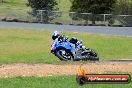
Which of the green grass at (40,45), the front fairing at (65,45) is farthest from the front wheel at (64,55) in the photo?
the green grass at (40,45)

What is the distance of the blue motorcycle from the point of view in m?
16.3

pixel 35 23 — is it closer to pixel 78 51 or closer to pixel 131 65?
pixel 78 51

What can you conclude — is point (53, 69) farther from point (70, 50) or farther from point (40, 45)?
point (40, 45)

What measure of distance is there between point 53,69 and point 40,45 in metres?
15.9

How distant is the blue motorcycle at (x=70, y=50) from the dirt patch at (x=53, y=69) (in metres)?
3.34

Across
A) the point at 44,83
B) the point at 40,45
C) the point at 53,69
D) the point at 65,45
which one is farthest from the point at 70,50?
the point at 40,45

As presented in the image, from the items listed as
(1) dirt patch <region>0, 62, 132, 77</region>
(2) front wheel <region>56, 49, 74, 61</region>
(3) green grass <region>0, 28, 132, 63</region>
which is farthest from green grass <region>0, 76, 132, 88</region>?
(3) green grass <region>0, 28, 132, 63</region>

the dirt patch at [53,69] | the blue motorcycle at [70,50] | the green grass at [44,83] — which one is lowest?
the blue motorcycle at [70,50]

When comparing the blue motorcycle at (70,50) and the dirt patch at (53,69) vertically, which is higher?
the dirt patch at (53,69)

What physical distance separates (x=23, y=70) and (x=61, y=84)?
10.3 ft

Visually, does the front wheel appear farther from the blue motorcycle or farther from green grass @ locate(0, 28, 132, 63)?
green grass @ locate(0, 28, 132, 63)

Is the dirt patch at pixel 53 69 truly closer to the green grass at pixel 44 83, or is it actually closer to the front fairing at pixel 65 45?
the green grass at pixel 44 83

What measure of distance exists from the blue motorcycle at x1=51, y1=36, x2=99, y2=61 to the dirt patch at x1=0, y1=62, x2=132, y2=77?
3.34 meters

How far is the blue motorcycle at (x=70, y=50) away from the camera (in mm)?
16291
